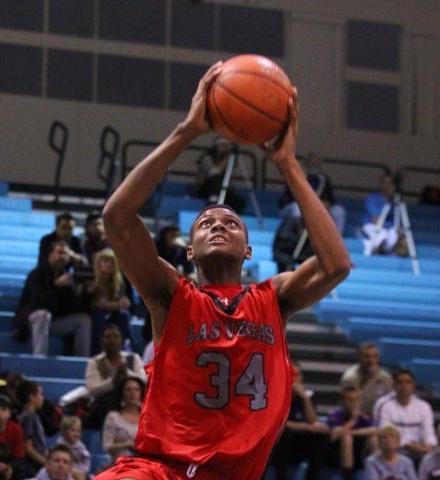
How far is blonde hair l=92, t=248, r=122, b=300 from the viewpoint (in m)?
12.7

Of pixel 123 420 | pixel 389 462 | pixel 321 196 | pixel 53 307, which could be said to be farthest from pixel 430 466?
pixel 321 196

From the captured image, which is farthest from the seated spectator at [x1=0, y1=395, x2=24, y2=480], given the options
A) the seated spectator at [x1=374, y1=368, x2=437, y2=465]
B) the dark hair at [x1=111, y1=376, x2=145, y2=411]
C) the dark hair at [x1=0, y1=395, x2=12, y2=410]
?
the seated spectator at [x1=374, y1=368, x2=437, y2=465]

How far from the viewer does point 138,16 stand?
2033 centimetres

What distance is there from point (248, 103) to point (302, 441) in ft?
23.2

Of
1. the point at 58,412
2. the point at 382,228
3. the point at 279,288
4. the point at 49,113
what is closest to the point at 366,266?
the point at 382,228

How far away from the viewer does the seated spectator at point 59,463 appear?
390 inches

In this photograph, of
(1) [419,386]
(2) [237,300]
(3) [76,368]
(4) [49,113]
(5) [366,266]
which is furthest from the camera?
(4) [49,113]

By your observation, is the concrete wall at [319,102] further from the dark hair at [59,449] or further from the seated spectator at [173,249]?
the dark hair at [59,449]

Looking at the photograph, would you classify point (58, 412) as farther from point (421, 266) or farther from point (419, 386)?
point (421, 266)

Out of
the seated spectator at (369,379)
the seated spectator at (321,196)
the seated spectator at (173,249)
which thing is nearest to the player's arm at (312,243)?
the seated spectator at (369,379)

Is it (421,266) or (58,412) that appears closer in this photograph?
(58,412)

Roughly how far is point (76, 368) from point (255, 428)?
24.4 ft

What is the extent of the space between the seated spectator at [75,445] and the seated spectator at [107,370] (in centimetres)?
75

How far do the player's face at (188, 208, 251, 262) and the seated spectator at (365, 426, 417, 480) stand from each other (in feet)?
19.7
